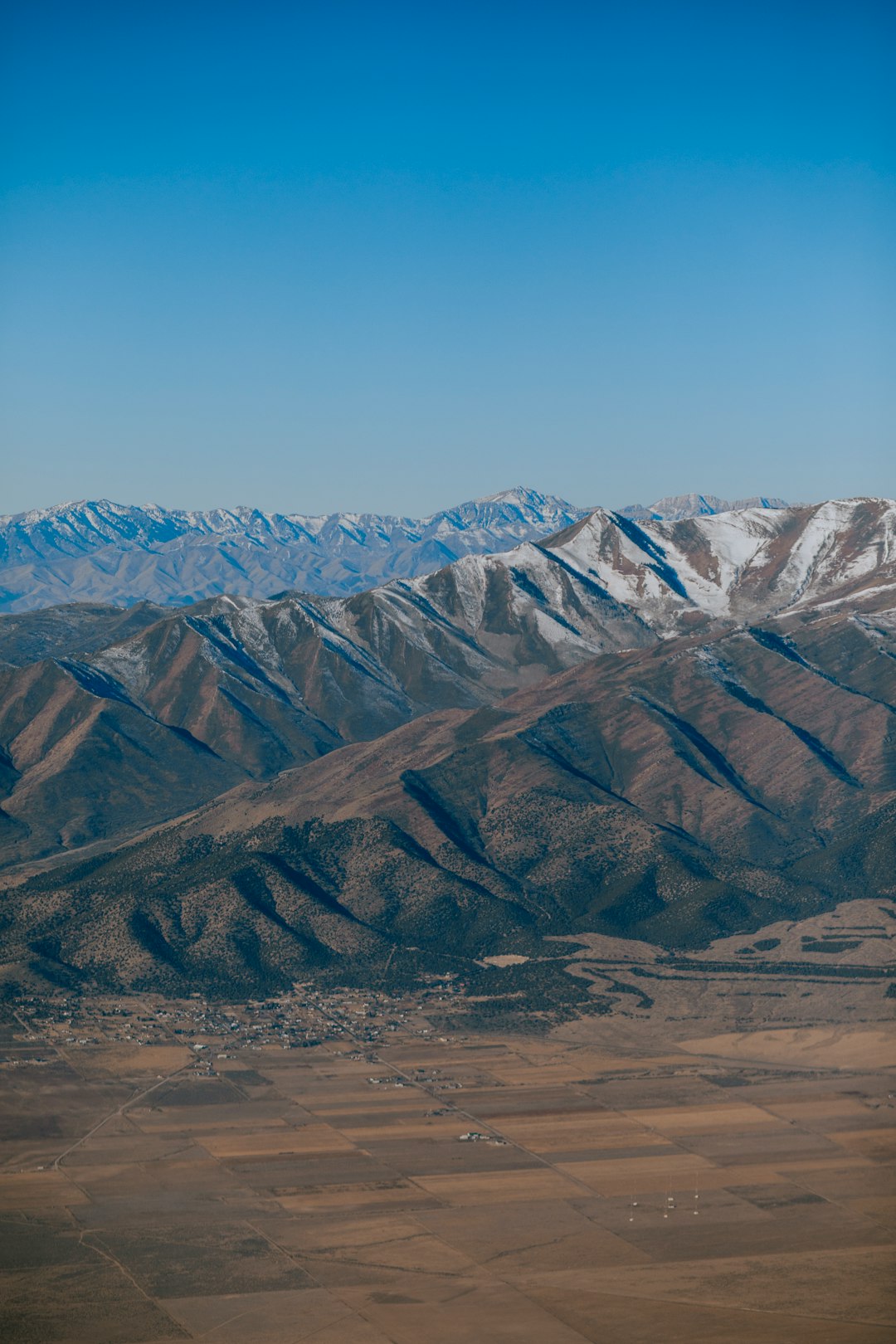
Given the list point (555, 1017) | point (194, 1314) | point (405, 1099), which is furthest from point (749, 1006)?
point (194, 1314)

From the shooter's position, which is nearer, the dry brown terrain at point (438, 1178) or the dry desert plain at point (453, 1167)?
the dry brown terrain at point (438, 1178)

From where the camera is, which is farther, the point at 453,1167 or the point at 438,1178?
the point at 453,1167

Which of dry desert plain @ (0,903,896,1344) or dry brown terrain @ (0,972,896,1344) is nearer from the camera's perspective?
dry brown terrain @ (0,972,896,1344)
